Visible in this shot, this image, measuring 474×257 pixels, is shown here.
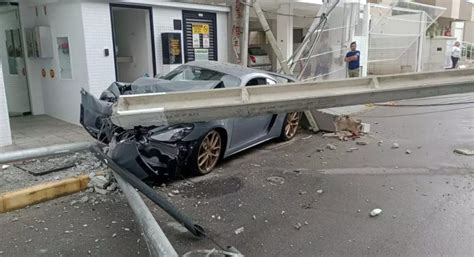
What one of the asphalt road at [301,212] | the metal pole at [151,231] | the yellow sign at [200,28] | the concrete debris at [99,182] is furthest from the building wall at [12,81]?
the metal pole at [151,231]

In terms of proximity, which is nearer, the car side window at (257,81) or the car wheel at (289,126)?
the car side window at (257,81)

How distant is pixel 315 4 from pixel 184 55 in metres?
6.21

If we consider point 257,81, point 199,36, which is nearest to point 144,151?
point 257,81

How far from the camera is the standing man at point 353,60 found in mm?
13727

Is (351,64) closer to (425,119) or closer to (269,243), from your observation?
(425,119)

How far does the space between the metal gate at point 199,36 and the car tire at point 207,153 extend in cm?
463

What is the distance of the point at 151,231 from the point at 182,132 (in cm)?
278

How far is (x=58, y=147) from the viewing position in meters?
4.62

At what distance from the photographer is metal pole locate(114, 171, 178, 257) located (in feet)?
8.59

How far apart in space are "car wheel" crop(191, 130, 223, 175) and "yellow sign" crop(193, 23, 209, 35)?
5.10 m

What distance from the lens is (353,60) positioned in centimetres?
1380

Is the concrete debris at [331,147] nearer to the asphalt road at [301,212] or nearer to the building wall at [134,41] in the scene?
the asphalt road at [301,212]

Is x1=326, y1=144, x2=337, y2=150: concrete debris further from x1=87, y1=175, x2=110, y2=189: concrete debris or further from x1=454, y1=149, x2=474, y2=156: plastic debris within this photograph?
x1=87, y1=175, x2=110, y2=189: concrete debris

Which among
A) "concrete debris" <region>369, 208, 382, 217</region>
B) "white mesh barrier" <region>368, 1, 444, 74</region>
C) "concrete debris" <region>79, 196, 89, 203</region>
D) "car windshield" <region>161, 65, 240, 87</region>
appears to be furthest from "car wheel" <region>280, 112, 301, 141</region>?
"white mesh barrier" <region>368, 1, 444, 74</region>
